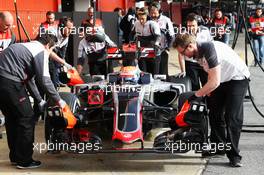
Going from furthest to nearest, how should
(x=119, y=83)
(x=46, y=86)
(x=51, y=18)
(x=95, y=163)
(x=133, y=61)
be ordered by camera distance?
1. (x=51, y=18)
2. (x=133, y=61)
3. (x=119, y=83)
4. (x=95, y=163)
5. (x=46, y=86)

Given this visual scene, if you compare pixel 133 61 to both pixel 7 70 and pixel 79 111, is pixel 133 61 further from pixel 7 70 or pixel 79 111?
pixel 7 70

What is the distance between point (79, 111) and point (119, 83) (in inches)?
28.5

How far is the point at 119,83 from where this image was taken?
674 cm

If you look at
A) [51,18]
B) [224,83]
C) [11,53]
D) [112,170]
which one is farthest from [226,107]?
[51,18]

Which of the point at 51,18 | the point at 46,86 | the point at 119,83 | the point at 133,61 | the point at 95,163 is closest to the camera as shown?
the point at 46,86

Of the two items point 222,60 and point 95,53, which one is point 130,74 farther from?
point 95,53

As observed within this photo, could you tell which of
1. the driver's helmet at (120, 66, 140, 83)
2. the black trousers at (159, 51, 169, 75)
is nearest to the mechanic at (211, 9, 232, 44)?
the black trousers at (159, 51, 169, 75)

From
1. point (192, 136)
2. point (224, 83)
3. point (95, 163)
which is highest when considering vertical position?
point (224, 83)

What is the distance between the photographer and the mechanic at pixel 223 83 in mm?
5422

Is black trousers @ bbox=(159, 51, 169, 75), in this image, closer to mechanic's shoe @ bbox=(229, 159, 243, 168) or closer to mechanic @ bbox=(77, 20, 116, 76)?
mechanic @ bbox=(77, 20, 116, 76)

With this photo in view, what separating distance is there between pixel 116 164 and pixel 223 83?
159 cm

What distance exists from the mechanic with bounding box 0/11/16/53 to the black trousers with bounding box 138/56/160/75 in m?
2.39

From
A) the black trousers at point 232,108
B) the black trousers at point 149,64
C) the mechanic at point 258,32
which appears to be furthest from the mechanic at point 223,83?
the mechanic at point 258,32

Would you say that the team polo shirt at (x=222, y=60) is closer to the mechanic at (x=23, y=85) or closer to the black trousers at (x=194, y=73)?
the mechanic at (x=23, y=85)
